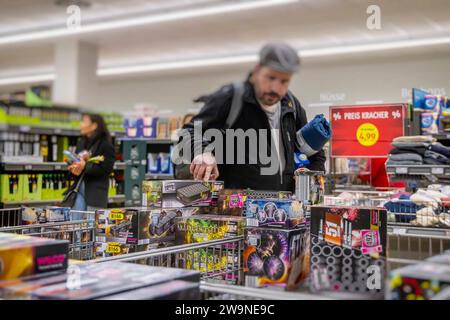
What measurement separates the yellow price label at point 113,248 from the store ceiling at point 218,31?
680mm

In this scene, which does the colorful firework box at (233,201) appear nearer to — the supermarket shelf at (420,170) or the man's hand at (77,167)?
the supermarket shelf at (420,170)

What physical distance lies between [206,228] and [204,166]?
0.21 metres

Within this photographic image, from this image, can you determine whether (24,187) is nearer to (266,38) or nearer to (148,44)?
(148,44)

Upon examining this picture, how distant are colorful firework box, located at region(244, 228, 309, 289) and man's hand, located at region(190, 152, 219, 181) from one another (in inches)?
11.4

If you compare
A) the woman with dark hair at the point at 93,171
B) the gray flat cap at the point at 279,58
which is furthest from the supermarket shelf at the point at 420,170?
the gray flat cap at the point at 279,58

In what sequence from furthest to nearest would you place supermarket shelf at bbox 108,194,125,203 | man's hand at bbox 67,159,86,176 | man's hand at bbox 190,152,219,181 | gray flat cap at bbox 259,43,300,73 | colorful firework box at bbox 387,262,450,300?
supermarket shelf at bbox 108,194,125,203 < man's hand at bbox 67,159,86,176 < man's hand at bbox 190,152,219,181 < gray flat cap at bbox 259,43,300,73 < colorful firework box at bbox 387,262,450,300

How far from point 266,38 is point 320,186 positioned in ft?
1.86

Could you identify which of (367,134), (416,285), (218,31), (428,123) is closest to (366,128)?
(367,134)

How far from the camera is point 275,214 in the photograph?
1.53m

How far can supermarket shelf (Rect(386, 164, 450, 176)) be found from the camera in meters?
4.33

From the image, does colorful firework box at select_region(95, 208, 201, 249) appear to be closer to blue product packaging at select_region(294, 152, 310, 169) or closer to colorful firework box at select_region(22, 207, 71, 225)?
blue product packaging at select_region(294, 152, 310, 169)

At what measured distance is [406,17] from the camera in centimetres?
515

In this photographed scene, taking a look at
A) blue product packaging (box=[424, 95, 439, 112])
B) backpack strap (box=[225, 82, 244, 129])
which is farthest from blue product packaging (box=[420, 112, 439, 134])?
backpack strap (box=[225, 82, 244, 129])

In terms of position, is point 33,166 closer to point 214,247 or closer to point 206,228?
point 206,228
